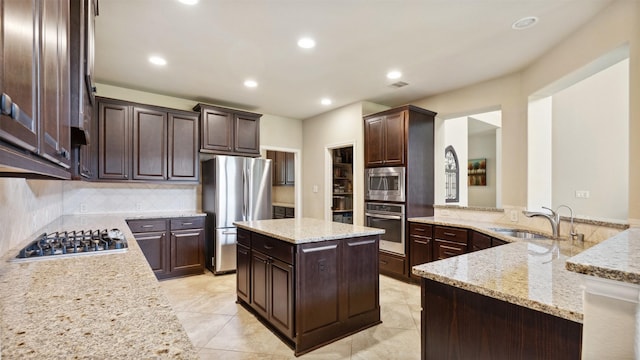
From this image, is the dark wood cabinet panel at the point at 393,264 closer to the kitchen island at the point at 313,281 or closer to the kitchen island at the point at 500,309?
the kitchen island at the point at 313,281

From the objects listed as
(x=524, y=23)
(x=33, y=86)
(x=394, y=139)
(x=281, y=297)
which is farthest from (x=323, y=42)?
(x=33, y=86)

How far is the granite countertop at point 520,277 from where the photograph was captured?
1.05 m

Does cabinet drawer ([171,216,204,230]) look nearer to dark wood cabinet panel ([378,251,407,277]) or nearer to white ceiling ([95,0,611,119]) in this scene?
white ceiling ([95,0,611,119])

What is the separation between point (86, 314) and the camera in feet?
2.98

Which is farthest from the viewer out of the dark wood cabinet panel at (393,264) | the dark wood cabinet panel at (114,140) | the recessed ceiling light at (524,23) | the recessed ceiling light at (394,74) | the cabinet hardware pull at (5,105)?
the dark wood cabinet panel at (393,264)

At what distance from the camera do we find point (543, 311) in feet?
3.37

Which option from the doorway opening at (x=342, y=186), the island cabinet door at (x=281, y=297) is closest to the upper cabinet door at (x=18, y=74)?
the island cabinet door at (x=281, y=297)

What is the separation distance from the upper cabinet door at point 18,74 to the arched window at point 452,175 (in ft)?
19.8

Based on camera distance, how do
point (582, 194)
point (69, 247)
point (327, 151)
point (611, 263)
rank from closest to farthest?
point (611, 263), point (69, 247), point (582, 194), point (327, 151)

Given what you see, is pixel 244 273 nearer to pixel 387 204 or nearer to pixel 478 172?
pixel 387 204

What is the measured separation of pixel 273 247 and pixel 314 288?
48 centimetres

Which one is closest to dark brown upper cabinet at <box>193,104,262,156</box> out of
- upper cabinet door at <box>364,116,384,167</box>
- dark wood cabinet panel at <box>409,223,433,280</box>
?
upper cabinet door at <box>364,116,384,167</box>

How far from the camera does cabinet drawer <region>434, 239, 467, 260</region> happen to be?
3371 mm

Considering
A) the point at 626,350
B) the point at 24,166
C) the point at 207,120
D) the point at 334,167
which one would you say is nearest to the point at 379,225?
the point at 334,167
